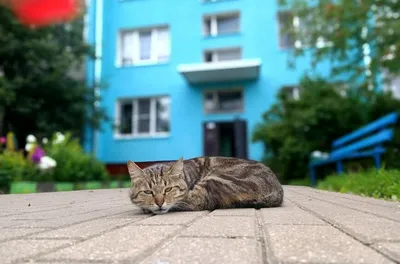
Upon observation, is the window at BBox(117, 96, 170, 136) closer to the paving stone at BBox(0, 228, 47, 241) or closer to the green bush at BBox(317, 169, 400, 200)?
the green bush at BBox(317, 169, 400, 200)

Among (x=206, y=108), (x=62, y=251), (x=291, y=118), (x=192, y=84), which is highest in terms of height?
(x=192, y=84)

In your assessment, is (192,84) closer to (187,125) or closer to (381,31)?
(187,125)

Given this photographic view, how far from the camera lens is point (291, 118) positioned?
10109mm

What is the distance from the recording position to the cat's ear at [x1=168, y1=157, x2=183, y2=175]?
8.59 ft

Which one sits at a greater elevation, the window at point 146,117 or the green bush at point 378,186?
the window at point 146,117

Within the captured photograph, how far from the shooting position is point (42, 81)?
36.8 feet

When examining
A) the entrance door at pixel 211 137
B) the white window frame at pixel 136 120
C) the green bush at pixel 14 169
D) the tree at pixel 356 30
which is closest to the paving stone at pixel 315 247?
the tree at pixel 356 30

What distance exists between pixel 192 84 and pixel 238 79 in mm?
1852

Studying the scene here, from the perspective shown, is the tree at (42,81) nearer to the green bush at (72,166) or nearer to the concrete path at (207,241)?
the green bush at (72,166)

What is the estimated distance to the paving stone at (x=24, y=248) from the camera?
1.24 m

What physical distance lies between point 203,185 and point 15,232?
1415 millimetres

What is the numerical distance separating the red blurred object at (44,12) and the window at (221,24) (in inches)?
212

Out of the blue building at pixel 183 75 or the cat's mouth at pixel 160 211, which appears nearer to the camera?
the cat's mouth at pixel 160 211

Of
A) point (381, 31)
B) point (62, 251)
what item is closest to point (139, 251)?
point (62, 251)
